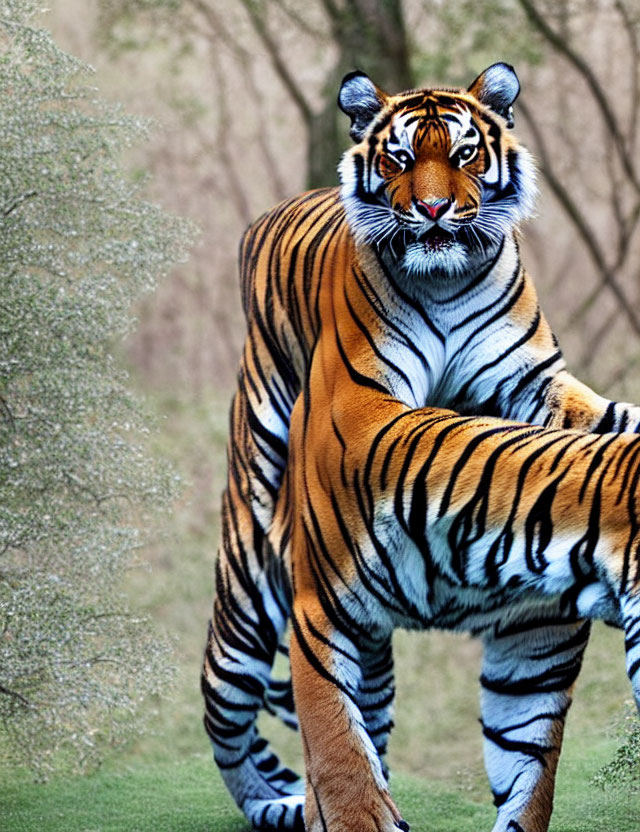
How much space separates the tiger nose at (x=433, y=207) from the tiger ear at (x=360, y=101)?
1.07ft

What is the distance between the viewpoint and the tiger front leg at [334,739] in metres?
2.88

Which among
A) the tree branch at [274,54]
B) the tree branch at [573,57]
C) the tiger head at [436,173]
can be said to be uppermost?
the tree branch at [274,54]

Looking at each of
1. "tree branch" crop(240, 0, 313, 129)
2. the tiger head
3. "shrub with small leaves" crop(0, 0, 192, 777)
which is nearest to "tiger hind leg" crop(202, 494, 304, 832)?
"shrub with small leaves" crop(0, 0, 192, 777)

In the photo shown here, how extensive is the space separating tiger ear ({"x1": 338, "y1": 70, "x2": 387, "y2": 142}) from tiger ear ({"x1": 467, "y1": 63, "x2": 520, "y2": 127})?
0.22 meters

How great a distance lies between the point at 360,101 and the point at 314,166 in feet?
16.0

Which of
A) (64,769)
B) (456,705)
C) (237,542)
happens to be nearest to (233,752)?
(237,542)

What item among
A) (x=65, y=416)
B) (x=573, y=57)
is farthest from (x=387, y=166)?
(x=573, y=57)

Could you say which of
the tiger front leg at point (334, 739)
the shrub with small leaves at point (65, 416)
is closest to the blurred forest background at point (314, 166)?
the shrub with small leaves at point (65, 416)

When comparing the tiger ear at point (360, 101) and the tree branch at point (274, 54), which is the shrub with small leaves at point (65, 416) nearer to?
the tiger ear at point (360, 101)

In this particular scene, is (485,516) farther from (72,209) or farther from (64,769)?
(64,769)

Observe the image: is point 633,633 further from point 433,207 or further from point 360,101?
point 360,101

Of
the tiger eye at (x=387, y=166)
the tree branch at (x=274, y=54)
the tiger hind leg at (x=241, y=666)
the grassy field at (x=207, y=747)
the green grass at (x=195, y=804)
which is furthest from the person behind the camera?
the tree branch at (x=274, y=54)

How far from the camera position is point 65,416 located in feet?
13.3

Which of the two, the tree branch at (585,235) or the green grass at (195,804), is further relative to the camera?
the tree branch at (585,235)
